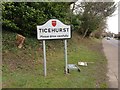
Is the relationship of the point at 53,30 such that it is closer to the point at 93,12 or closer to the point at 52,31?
the point at 52,31

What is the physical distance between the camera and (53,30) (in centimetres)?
829

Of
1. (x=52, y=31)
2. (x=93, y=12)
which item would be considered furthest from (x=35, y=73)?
(x=93, y=12)

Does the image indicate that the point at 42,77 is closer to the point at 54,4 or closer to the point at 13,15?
the point at 13,15

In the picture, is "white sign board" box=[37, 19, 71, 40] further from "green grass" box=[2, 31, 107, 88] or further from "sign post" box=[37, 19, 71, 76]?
"green grass" box=[2, 31, 107, 88]

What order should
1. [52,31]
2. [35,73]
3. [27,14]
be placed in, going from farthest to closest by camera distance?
Answer: [27,14] → [35,73] → [52,31]

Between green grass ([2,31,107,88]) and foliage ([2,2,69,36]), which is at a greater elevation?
foliage ([2,2,69,36])

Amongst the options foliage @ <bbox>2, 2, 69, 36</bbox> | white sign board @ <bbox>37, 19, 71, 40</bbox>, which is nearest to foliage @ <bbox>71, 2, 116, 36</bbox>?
foliage @ <bbox>2, 2, 69, 36</bbox>

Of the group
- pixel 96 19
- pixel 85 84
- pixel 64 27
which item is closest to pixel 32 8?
pixel 64 27

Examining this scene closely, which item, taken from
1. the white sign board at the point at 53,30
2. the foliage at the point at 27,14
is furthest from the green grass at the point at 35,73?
the white sign board at the point at 53,30

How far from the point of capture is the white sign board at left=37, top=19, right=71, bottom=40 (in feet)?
26.9

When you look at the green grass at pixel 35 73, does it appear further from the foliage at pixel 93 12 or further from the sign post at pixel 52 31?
the foliage at pixel 93 12

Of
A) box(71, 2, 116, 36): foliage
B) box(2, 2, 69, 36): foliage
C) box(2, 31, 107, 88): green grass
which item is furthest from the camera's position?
box(71, 2, 116, 36): foliage

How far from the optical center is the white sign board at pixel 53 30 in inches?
322

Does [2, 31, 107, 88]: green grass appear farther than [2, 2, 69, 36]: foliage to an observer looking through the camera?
No
